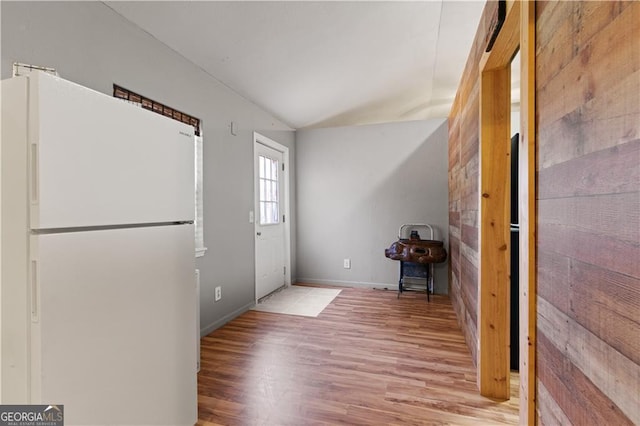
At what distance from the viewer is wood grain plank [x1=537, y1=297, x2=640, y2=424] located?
64cm

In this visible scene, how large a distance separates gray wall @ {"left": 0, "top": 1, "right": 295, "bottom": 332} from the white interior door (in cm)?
20

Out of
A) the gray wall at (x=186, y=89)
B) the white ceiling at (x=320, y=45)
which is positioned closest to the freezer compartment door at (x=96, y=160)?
the gray wall at (x=186, y=89)

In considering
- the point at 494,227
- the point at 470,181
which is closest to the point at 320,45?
the point at 470,181

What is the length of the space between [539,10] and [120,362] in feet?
6.56

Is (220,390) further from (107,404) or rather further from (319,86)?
(319,86)

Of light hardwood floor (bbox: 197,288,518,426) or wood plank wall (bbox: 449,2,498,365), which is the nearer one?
light hardwood floor (bbox: 197,288,518,426)

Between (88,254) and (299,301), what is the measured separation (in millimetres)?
2985

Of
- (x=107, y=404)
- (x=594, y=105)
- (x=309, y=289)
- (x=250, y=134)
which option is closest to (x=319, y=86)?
(x=250, y=134)

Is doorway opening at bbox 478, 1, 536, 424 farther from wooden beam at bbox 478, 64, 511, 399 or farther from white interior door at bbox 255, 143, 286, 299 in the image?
white interior door at bbox 255, 143, 286, 299

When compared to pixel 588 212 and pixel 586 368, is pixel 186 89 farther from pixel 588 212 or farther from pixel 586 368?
pixel 586 368

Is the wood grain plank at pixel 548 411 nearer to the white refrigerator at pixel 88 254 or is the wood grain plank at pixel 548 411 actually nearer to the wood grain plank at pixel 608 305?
the wood grain plank at pixel 608 305

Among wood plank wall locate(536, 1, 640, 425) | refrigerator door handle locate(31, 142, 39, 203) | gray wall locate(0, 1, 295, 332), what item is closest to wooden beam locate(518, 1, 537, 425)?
wood plank wall locate(536, 1, 640, 425)

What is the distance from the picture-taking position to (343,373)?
214cm

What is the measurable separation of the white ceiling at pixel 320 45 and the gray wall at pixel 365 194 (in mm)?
647
